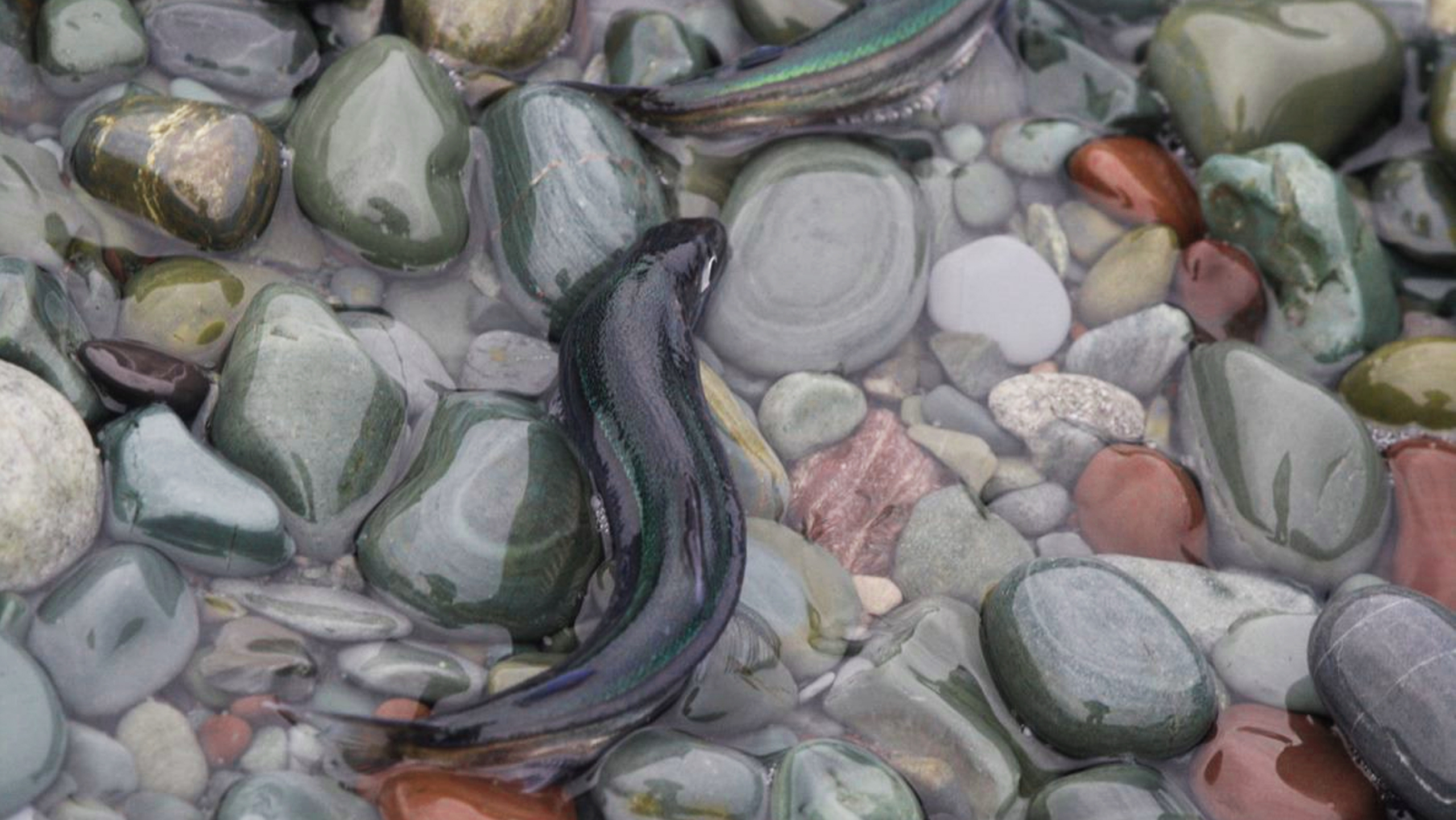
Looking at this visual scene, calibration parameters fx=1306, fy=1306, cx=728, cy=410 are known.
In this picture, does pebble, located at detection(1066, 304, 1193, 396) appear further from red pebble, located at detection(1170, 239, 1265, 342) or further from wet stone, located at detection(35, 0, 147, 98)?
wet stone, located at detection(35, 0, 147, 98)

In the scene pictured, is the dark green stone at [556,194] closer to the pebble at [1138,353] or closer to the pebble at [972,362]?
the pebble at [972,362]

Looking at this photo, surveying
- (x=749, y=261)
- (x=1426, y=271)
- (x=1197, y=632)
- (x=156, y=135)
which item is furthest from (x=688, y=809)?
(x=1426, y=271)

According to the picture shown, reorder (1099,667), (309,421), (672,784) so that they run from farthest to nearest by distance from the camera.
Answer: (309,421) < (1099,667) < (672,784)

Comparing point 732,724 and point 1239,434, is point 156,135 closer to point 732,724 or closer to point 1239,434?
point 732,724

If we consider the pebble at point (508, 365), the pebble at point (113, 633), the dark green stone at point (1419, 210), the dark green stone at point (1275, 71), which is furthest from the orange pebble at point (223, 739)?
the dark green stone at point (1419, 210)

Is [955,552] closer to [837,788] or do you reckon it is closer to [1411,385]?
[837,788]

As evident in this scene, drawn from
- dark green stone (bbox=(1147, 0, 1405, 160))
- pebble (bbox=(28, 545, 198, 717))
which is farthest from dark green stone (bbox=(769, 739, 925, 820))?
dark green stone (bbox=(1147, 0, 1405, 160))

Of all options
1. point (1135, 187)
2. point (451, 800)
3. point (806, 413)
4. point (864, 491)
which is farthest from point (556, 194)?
point (1135, 187)
